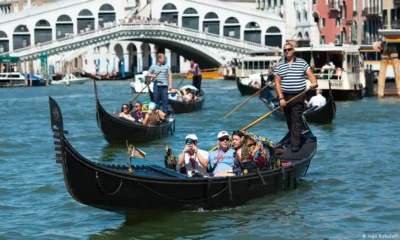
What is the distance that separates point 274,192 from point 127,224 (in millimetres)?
972

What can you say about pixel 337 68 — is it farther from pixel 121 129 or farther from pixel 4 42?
pixel 4 42

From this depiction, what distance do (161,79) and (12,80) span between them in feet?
55.6

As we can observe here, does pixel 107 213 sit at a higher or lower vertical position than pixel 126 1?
lower

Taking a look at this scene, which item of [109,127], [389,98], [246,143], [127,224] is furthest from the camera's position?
[389,98]

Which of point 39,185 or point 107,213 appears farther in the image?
point 39,185

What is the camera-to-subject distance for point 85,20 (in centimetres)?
3216

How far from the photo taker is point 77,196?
5254 millimetres

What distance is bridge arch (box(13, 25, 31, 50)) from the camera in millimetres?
31094

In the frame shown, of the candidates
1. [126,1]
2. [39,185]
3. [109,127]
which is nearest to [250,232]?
[39,185]

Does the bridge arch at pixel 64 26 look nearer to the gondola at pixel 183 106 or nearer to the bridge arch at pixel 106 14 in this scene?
the bridge arch at pixel 106 14

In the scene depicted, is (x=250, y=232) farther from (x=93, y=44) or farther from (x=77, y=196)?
(x=93, y=44)

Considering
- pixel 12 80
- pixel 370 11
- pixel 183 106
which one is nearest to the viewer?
pixel 183 106

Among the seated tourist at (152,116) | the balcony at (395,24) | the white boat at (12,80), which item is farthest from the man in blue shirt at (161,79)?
the white boat at (12,80)

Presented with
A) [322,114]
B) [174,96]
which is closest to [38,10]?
[174,96]
